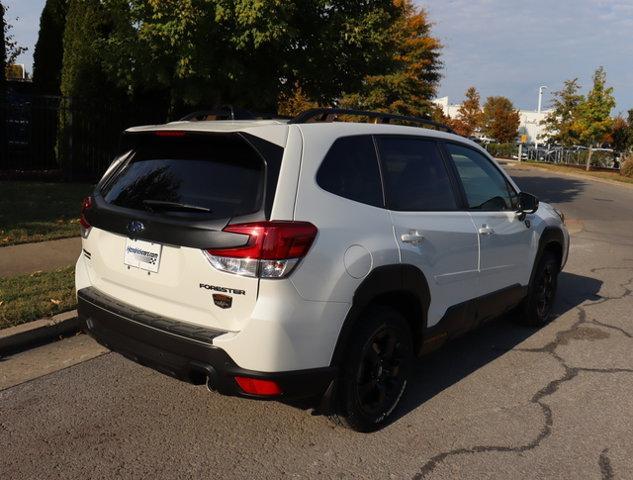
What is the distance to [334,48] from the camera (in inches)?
399

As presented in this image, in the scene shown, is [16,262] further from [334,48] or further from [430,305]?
[334,48]

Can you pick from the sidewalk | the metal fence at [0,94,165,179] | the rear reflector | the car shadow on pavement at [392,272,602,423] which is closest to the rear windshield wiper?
the rear reflector

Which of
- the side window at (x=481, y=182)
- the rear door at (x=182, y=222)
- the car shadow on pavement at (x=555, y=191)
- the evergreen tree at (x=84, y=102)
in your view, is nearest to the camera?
Result: the rear door at (x=182, y=222)

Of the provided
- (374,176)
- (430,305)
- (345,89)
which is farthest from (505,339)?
(345,89)

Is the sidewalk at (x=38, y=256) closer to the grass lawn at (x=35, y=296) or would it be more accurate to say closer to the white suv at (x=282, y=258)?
the grass lawn at (x=35, y=296)

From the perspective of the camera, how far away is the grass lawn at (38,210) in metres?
7.85

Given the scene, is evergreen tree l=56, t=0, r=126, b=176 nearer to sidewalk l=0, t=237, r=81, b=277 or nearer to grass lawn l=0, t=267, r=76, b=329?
sidewalk l=0, t=237, r=81, b=277

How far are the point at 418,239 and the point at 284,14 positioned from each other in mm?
6378

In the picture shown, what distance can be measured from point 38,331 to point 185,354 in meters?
2.35

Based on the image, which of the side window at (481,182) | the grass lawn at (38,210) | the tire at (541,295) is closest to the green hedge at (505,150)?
the grass lawn at (38,210)

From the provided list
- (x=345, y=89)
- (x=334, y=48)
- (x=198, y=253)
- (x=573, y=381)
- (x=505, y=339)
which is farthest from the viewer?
(x=345, y=89)

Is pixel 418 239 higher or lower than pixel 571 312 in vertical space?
higher

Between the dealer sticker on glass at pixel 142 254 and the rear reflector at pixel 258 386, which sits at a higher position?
the dealer sticker on glass at pixel 142 254

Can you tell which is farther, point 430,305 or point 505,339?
point 505,339
